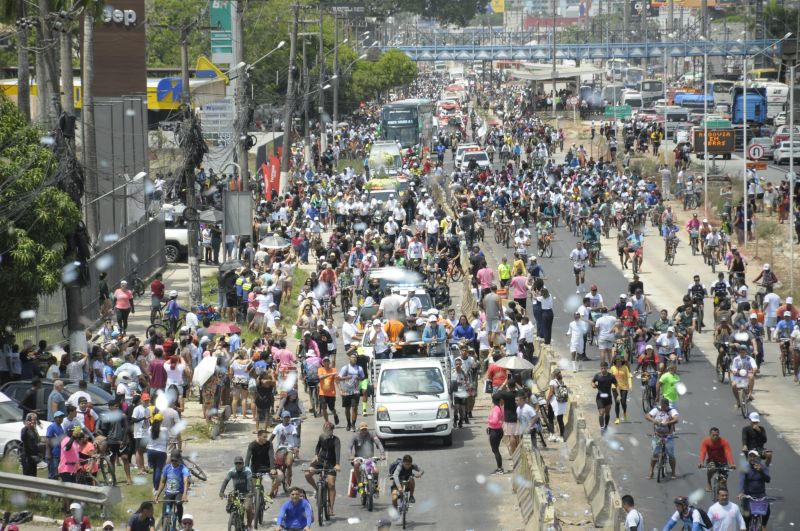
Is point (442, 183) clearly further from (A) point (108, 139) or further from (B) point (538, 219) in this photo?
(A) point (108, 139)

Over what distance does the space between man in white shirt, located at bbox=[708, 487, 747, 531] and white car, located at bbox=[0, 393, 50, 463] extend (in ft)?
29.9

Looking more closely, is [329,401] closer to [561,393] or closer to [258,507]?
[561,393]

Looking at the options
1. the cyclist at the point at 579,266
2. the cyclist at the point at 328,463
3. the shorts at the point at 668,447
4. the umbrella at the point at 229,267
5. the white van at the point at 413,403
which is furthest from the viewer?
the cyclist at the point at 579,266

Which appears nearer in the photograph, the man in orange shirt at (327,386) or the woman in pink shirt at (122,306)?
the man in orange shirt at (327,386)

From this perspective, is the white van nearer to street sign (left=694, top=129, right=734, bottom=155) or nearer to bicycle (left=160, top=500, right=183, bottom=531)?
bicycle (left=160, top=500, right=183, bottom=531)

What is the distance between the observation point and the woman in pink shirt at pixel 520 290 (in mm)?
34987

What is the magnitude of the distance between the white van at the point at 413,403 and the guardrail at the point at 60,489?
18.8ft

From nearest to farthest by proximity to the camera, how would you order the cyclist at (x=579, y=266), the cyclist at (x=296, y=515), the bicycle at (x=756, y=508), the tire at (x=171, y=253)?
the cyclist at (x=296, y=515)
the bicycle at (x=756, y=508)
the cyclist at (x=579, y=266)
the tire at (x=171, y=253)

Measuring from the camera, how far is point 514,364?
2550cm

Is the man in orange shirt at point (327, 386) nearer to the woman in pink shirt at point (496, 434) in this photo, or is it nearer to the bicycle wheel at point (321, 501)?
the woman in pink shirt at point (496, 434)

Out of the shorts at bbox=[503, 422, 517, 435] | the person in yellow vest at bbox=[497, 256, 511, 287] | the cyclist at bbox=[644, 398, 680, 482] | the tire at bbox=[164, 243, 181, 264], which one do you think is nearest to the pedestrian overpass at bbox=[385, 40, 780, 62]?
the tire at bbox=[164, 243, 181, 264]

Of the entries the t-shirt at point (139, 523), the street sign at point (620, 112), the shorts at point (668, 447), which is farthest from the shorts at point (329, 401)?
the street sign at point (620, 112)

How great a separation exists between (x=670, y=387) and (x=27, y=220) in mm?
11228

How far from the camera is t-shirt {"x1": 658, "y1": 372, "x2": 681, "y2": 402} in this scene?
24875 mm
